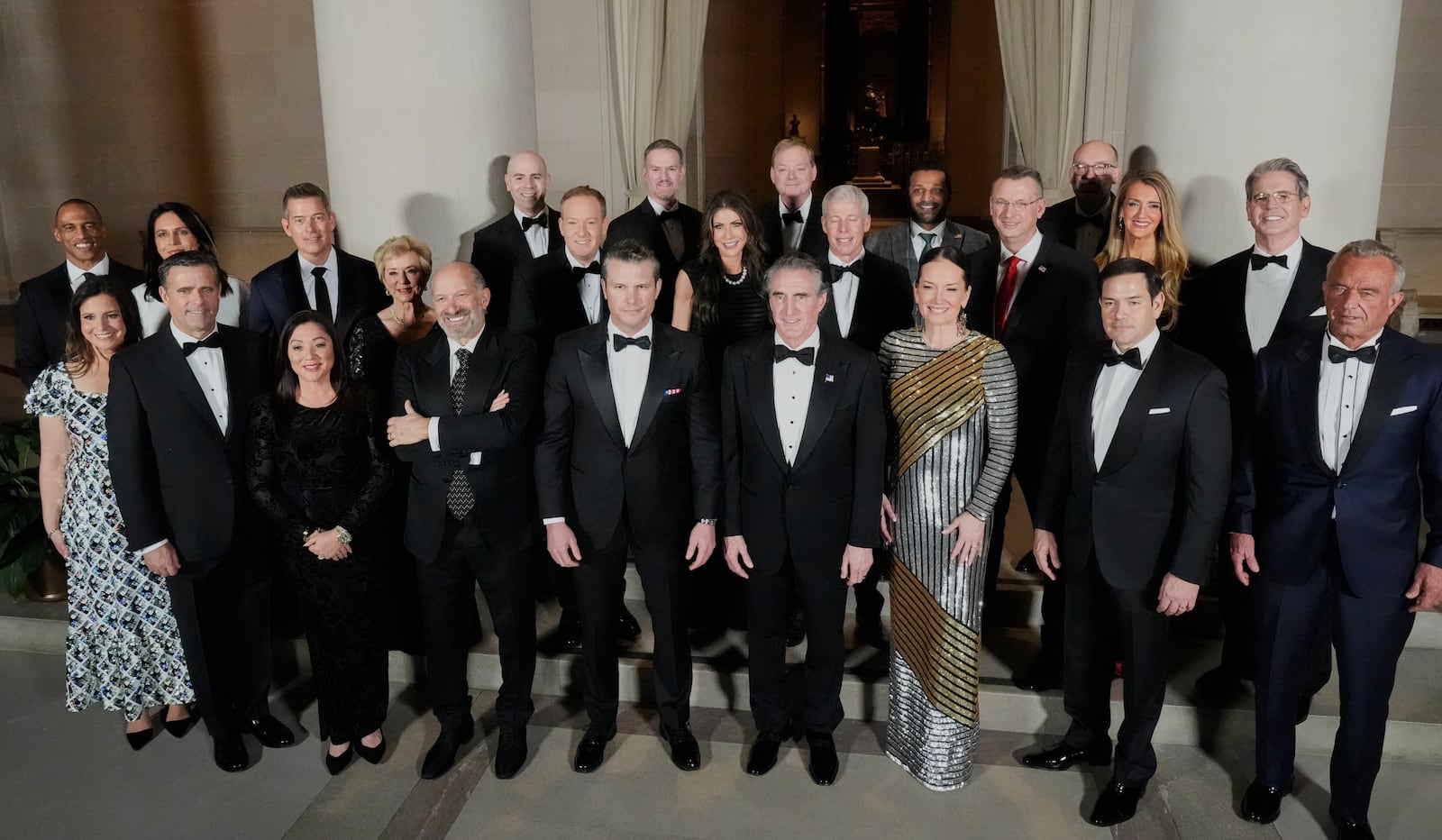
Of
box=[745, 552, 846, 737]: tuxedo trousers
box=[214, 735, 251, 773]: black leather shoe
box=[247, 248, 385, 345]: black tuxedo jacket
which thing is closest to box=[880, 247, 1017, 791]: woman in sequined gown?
box=[745, 552, 846, 737]: tuxedo trousers

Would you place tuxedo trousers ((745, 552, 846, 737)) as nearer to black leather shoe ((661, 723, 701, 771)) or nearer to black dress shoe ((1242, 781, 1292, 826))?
black leather shoe ((661, 723, 701, 771))

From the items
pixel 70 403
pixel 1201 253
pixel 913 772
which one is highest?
pixel 1201 253

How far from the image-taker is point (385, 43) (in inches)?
184

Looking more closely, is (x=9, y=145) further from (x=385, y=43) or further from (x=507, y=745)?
(x=507, y=745)

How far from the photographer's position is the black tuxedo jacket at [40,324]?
14.3 ft

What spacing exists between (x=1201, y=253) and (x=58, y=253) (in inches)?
403

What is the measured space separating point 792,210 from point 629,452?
1373 millimetres

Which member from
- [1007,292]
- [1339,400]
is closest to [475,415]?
[1007,292]

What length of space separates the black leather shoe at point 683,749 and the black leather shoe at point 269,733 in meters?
1.47

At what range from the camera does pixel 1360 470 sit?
3.02m

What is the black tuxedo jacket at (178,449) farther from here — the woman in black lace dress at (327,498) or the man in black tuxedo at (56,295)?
the man in black tuxedo at (56,295)

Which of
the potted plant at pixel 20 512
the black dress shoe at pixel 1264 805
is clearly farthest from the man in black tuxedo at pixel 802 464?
the potted plant at pixel 20 512

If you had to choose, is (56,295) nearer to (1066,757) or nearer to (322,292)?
(322,292)

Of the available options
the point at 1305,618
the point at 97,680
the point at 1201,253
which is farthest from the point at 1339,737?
the point at 97,680
